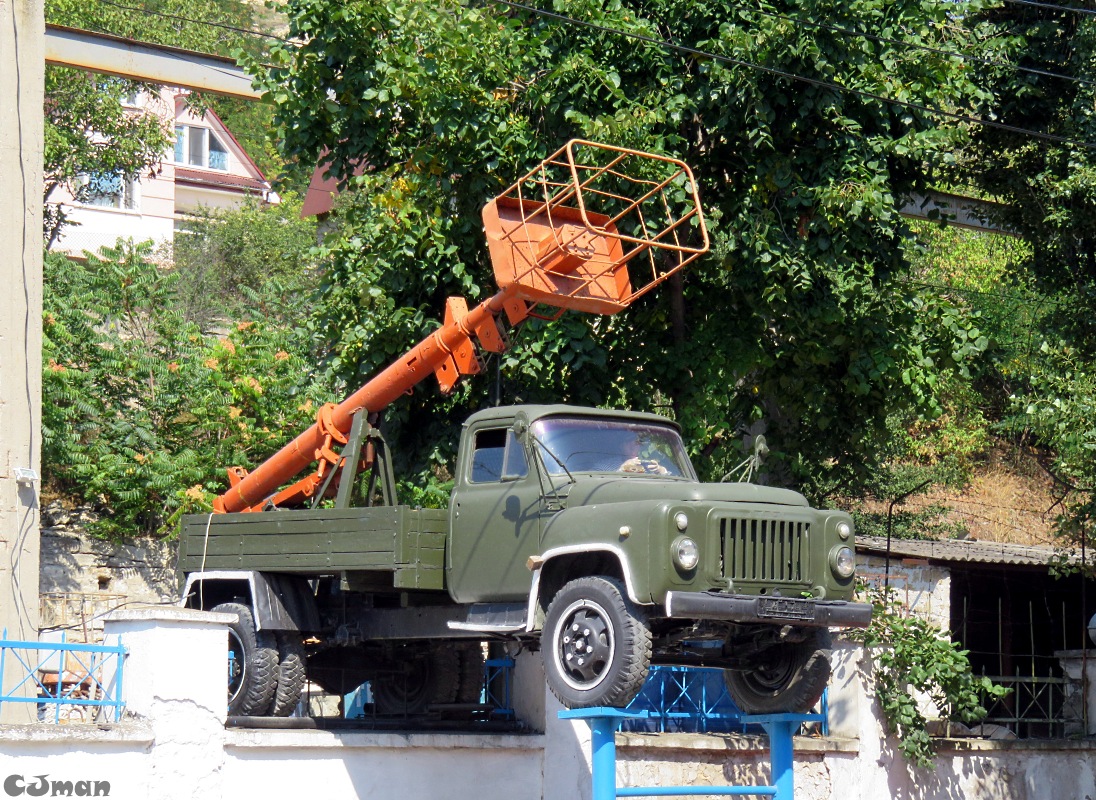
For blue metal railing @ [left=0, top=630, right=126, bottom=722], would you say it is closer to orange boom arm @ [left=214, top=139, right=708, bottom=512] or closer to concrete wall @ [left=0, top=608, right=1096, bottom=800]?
concrete wall @ [left=0, top=608, right=1096, bottom=800]

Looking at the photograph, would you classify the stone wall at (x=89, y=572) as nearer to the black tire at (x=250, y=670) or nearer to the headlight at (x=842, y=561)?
the black tire at (x=250, y=670)

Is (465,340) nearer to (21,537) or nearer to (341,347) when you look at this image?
(341,347)

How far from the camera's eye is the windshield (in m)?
9.62

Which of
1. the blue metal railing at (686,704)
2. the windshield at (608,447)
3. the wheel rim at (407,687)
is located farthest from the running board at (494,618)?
the blue metal railing at (686,704)

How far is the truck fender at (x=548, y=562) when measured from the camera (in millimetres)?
8469

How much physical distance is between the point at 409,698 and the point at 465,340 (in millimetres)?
3400

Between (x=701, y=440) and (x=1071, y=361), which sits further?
(x=1071, y=361)

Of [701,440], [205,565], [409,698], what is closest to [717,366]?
[701,440]

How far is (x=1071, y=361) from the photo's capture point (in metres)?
14.1

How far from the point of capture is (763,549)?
8789 mm

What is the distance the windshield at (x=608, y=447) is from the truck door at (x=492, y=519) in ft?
0.73

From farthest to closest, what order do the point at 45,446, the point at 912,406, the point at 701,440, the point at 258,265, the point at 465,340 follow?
the point at 258,265, the point at 45,446, the point at 912,406, the point at 701,440, the point at 465,340

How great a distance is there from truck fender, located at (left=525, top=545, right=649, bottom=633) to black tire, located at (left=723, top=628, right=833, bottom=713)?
5.26 feet
